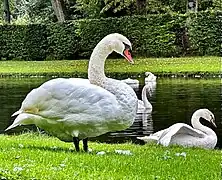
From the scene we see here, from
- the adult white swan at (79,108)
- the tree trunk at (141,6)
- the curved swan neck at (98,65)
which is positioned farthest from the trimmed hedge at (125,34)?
the adult white swan at (79,108)

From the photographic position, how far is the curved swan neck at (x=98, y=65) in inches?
339

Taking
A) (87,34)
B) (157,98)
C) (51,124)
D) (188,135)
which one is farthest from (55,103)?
(87,34)

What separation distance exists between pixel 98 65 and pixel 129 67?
2553cm

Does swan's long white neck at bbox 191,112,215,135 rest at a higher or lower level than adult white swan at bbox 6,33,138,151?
lower

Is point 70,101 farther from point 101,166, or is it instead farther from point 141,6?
point 141,6

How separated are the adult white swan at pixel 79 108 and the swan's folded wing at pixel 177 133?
2.83 metres

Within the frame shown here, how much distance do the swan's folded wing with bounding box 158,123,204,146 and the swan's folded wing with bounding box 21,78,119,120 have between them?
3.11 metres

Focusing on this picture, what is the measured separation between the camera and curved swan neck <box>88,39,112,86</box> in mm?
8609

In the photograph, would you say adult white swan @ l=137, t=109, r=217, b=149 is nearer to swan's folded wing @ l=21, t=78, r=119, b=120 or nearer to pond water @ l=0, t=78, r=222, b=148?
pond water @ l=0, t=78, r=222, b=148

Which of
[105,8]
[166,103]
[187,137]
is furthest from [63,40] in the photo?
[187,137]

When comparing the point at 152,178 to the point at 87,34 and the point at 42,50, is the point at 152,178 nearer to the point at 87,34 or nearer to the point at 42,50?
the point at 87,34

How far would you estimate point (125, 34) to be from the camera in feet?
132

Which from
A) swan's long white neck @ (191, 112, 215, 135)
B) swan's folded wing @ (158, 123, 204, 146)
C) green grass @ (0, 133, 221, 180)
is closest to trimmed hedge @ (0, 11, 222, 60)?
swan's long white neck @ (191, 112, 215, 135)

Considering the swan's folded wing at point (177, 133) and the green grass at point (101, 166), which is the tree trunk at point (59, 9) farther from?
the green grass at point (101, 166)
